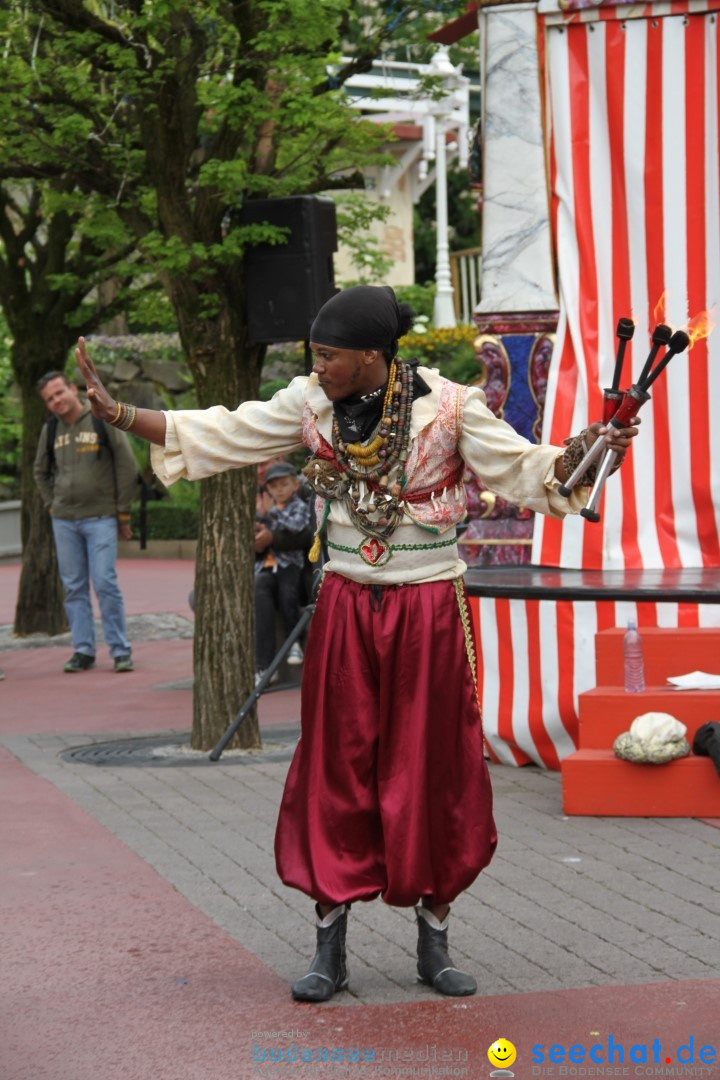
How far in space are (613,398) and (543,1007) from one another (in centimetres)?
164

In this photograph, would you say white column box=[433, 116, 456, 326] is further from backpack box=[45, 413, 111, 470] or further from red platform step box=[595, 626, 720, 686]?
red platform step box=[595, 626, 720, 686]

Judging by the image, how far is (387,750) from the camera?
16.4ft

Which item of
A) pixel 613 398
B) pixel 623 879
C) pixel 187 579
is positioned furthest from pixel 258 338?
pixel 187 579

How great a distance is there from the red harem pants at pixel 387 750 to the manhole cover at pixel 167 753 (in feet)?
12.3

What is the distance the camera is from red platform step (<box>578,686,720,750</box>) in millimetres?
7312

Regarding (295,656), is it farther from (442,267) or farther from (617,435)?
(442,267)

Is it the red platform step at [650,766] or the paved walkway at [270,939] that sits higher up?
the red platform step at [650,766]

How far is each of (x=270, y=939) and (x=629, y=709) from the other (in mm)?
2347

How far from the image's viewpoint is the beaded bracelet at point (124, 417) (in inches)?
196

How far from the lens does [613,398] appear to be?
14.9ft

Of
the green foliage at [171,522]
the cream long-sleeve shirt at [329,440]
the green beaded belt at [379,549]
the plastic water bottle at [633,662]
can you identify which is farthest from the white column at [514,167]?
the green foliage at [171,522]

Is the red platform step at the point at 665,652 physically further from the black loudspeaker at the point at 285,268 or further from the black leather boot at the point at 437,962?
the black leather boot at the point at 437,962

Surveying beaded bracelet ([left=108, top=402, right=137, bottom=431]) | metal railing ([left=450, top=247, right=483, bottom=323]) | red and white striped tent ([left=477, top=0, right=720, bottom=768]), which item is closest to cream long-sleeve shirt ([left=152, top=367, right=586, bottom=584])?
beaded bracelet ([left=108, top=402, right=137, bottom=431])

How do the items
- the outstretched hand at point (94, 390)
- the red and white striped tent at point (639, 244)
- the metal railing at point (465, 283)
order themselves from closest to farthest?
the outstretched hand at point (94, 390) < the red and white striped tent at point (639, 244) < the metal railing at point (465, 283)
